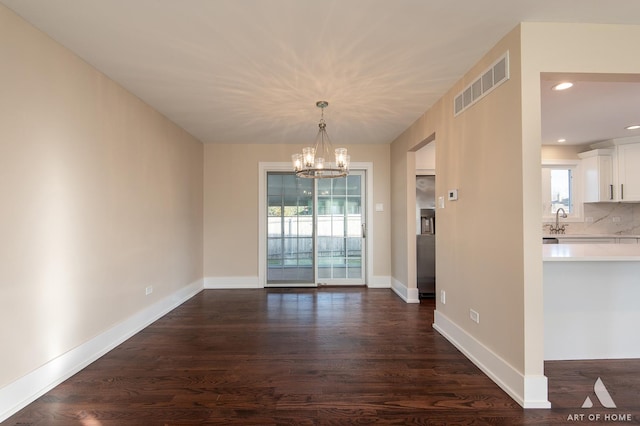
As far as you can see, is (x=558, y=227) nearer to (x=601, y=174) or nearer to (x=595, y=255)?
(x=601, y=174)

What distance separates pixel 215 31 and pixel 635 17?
289 centimetres

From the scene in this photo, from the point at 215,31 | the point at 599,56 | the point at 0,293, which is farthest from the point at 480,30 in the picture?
the point at 0,293

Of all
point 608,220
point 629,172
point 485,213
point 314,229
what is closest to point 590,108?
point 629,172

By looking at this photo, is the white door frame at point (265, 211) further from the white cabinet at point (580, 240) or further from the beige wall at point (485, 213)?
the white cabinet at point (580, 240)

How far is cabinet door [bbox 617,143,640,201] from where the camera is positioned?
5.04 metres

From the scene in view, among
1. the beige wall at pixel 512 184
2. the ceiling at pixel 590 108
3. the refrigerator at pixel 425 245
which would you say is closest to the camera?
the beige wall at pixel 512 184

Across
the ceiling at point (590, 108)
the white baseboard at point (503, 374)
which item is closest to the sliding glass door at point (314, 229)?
the white baseboard at point (503, 374)

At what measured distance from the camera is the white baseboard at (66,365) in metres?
1.96

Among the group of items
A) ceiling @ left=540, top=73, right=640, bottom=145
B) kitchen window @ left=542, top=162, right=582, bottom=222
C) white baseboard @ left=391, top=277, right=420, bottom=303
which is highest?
ceiling @ left=540, top=73, right=640, bottom=145

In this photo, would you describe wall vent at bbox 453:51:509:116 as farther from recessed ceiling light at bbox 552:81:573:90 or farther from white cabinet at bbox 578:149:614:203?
white cabinet at bbox 578:149:614:203

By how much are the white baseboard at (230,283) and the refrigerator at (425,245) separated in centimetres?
278

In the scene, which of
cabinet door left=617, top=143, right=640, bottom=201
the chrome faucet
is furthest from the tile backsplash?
cabinet door left=617, top=143, right=640, bottom=201

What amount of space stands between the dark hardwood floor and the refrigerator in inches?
53.6

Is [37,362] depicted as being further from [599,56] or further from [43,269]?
[599,56]
